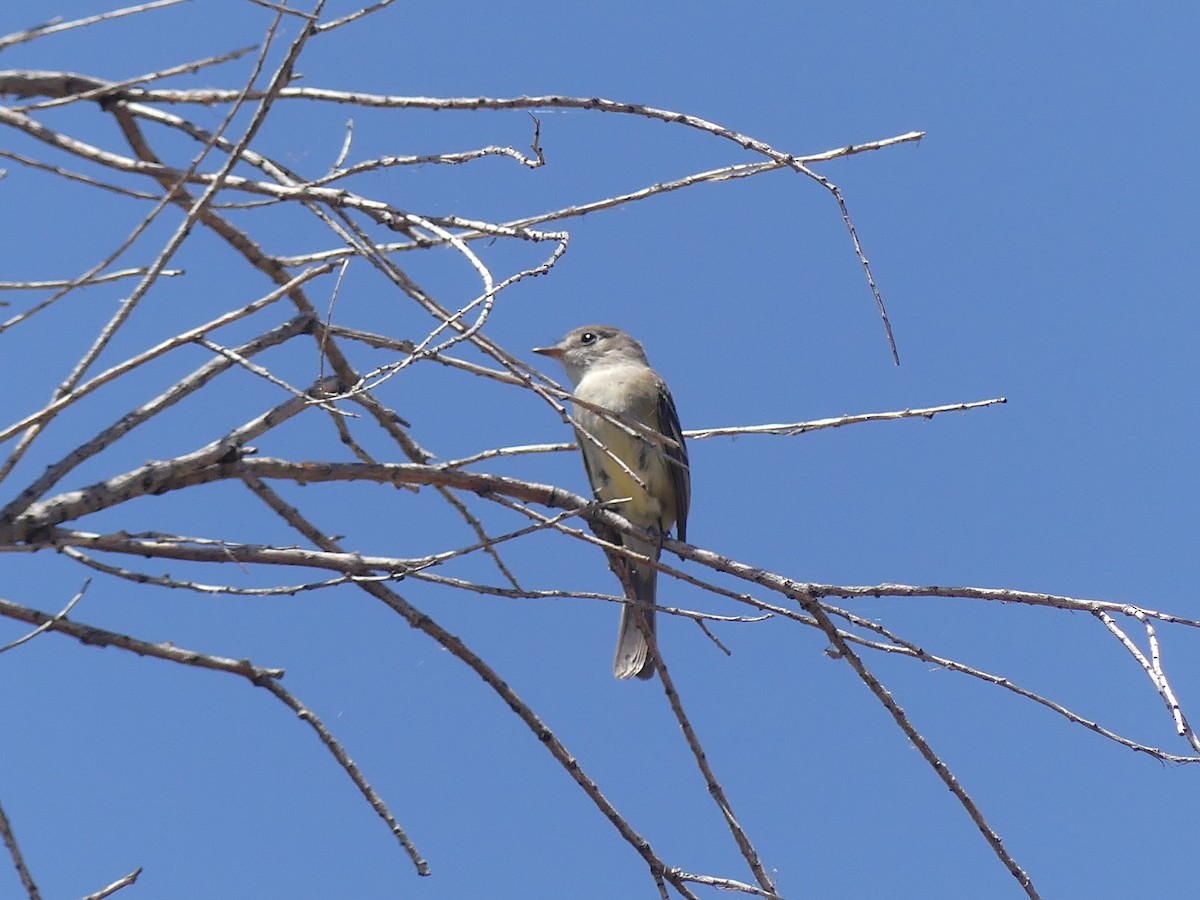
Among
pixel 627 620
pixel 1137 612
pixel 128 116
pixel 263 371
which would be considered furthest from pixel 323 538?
pixel 627 620

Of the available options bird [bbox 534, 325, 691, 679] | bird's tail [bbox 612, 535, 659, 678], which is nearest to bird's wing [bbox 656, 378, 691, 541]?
bird [bbox 534, 325, 691, 679]

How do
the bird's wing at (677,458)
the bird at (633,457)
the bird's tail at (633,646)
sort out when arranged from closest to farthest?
the bird's tail at (633,646) → the bird at (633,457) → the bird's wing at (677,458)

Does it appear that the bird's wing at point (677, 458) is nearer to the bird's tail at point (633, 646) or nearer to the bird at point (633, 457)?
the bird at point (633, 457)

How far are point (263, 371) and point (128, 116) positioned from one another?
864mm

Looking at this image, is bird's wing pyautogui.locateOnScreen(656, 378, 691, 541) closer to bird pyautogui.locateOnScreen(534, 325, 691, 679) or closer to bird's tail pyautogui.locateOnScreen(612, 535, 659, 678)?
bird pyautogui.locateOnScreen(534, 325, 691, 679)

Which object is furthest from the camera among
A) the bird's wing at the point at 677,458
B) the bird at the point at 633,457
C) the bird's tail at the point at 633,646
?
the bird's wing at the point at 677,458

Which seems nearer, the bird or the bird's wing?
the bird

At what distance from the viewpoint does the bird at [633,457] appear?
19.2 feet

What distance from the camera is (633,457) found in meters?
6.42

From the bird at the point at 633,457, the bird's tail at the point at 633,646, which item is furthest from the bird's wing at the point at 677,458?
the bird's tail at the point at 633,646

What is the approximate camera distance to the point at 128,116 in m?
3.11

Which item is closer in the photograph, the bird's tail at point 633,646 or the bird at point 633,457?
the bird's tail at point 633,646

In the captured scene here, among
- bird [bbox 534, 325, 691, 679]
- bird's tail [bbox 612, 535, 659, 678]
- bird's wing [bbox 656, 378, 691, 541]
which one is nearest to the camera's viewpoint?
bird's tail [bbox 612, 535, 659, 678]

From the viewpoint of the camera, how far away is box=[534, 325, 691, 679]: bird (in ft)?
19.2
